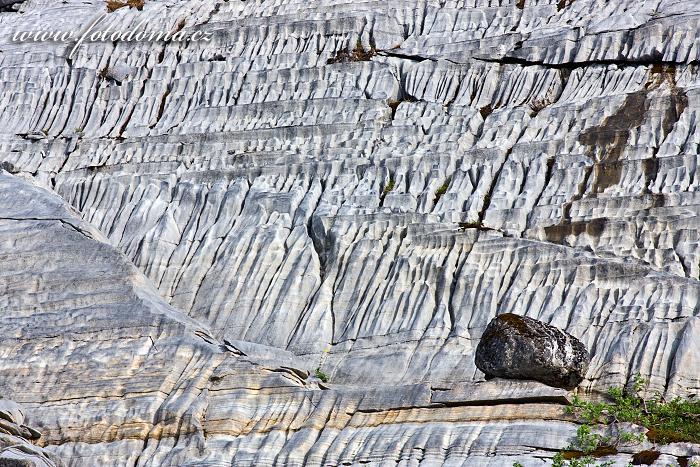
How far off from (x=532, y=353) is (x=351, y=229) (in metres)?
9.87

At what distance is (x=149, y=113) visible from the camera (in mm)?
44000

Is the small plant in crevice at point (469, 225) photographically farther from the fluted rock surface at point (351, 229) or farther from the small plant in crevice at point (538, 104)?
the small plant in crevice at point (538, 104)

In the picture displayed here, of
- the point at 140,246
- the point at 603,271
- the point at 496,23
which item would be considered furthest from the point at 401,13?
the point at 603,271

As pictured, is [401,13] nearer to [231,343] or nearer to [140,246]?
[140,246]

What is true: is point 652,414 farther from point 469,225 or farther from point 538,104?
point 538,104

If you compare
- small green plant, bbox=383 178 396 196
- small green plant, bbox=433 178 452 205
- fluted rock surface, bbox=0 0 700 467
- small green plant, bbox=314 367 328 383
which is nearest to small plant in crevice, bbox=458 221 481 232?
fluted rock surface, bbox=0 0 700 467

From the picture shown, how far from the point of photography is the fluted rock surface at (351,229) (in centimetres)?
2744

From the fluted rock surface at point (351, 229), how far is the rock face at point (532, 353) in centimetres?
60

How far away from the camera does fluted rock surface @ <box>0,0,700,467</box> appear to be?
90.0ft

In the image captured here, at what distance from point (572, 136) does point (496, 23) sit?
8.81 metres

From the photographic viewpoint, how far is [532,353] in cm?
2548

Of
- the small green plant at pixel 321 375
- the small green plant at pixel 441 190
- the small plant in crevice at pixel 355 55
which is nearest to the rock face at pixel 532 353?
the small green plant at pixel 321 375

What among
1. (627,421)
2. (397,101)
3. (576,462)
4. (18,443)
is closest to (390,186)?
(397,101)

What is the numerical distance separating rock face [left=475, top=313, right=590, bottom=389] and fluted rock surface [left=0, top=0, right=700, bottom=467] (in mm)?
604
